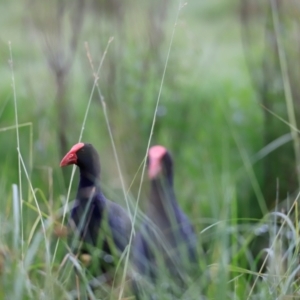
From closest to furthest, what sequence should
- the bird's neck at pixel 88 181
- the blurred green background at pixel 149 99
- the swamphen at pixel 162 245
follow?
1. the swamphen at pixel 162 245
2. the bird's neck at pixel 88 181
3. the blurred green background at pixel 149 99

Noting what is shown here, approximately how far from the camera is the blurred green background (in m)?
3.76

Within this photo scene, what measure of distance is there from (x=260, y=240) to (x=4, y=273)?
93.8 inches

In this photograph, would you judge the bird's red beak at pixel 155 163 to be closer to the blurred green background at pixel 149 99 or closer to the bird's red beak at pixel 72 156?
the blurred green background at pixel 149 99

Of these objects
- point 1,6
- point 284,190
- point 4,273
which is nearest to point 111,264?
point 4,273

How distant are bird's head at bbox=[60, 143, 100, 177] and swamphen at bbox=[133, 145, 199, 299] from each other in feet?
0.57

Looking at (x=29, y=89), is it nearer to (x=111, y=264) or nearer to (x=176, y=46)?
(x=176, y=46)

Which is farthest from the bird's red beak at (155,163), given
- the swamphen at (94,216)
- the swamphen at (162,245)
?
the swamphen at (94,216)

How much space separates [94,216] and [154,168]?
2.10ft

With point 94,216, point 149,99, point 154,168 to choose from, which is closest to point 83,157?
point 94,216

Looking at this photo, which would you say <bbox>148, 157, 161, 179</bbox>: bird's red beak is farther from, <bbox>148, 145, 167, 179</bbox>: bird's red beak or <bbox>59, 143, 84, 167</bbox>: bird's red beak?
<bbox>59, 143, 84, 167</bbox>: bird's red beak

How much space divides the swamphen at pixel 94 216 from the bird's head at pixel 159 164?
574mm

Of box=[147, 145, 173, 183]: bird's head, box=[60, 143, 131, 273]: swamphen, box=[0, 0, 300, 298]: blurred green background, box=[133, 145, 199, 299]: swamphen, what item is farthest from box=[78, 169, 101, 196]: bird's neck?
box=[0, 0, 300, 298]: blurred green background

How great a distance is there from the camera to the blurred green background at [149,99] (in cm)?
376

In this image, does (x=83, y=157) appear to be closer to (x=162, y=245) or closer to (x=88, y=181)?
(x=88, y=181)
